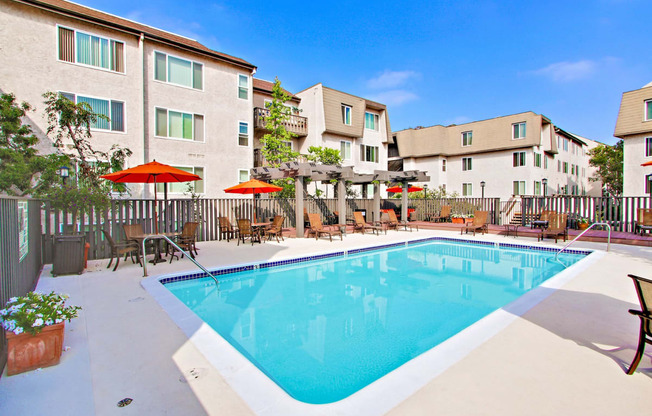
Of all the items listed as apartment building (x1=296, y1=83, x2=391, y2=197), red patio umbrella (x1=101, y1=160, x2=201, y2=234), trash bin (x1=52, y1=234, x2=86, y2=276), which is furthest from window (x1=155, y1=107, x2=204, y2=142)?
trash bin (x1=52, y1=234, x2=86, y2=276)

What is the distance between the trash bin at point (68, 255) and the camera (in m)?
6.78

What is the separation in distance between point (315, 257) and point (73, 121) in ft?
32.0

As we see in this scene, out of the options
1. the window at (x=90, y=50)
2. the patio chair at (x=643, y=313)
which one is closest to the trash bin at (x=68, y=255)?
the patio chair at (x=643, y=313)

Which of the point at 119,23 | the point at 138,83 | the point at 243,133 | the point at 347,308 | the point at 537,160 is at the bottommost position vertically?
the point at 347,308

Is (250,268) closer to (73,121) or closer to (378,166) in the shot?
(73,121)

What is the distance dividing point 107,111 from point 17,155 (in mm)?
4181

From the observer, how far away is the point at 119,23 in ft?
48.3

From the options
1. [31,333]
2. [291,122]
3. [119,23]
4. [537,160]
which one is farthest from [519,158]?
[31,333]

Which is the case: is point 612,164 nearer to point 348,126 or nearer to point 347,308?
point 348,126

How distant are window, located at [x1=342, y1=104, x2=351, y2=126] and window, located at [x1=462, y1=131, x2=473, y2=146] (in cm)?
1241

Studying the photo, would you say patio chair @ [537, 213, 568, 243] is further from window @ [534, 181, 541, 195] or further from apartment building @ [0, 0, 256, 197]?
window @ [534, 181, 541, 195]

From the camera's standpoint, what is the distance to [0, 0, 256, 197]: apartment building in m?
12.4

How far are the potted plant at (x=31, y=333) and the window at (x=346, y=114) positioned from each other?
904 inches

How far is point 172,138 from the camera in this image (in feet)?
51.9
